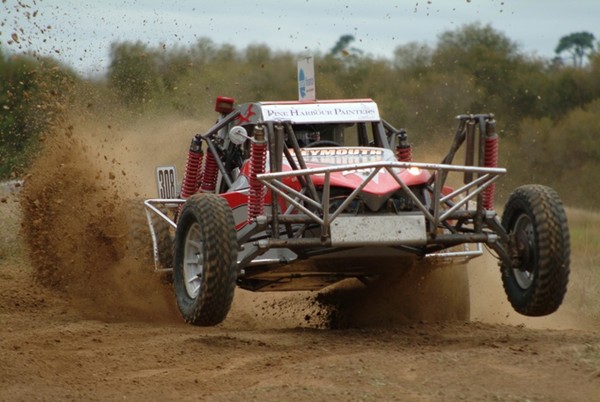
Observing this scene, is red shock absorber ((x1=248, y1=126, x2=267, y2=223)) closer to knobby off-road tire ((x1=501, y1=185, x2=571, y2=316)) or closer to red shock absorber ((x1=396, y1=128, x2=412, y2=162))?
knobby off-road tire ((x1=501, y1=185, x2=571, y2=316))

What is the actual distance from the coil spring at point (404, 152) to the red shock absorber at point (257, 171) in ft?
7.13

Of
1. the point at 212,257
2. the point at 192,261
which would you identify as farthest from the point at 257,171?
the point at 192,261

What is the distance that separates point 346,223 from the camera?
8789 mm

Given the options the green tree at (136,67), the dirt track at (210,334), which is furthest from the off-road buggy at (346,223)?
the green tree at (136,67)

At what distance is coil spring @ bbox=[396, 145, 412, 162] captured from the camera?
10781 mm

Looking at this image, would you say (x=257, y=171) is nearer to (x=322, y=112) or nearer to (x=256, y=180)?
(x=256, y=180)

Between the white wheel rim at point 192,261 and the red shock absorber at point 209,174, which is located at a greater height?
the red shock absorber at point 209,174

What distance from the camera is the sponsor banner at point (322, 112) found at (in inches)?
415

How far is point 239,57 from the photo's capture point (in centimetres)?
1847

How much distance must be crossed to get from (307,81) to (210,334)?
104 inches

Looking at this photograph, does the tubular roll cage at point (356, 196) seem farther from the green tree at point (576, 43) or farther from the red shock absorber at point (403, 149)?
the green tree at point (576, 43)

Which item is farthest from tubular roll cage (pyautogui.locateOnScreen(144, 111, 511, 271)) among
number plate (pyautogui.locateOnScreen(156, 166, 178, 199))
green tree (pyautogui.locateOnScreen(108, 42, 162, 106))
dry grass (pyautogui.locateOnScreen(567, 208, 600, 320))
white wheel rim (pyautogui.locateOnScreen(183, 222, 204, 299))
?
green tree (pyautogui.locateOnScreen(108, 42, 162, 106))

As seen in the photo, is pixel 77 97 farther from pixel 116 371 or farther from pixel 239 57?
pixel 116 371

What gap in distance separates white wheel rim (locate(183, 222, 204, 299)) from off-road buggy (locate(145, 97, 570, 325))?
1 cm
